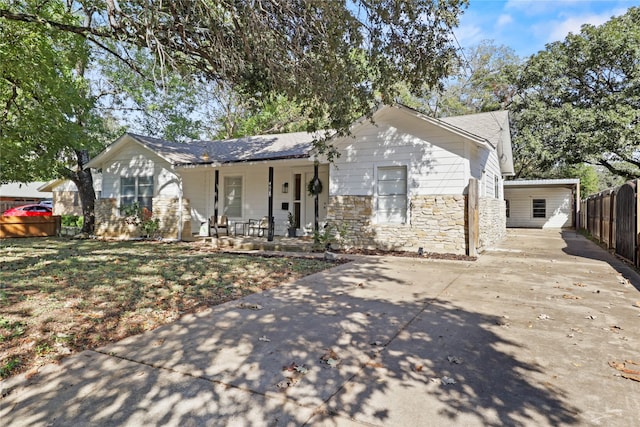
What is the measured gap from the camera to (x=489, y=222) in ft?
41.2

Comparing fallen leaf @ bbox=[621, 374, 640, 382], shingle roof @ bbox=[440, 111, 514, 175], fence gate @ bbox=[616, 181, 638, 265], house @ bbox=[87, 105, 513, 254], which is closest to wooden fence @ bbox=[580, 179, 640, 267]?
fence gate @ bbox=[616, 181, 638, 265]

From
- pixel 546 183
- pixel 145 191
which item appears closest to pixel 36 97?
pixel 145 191

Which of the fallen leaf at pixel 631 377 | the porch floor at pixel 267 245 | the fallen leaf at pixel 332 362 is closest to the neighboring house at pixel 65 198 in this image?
the porch floor at pixel 267 245

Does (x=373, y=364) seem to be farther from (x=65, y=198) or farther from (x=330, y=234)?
(x=65, y=198)

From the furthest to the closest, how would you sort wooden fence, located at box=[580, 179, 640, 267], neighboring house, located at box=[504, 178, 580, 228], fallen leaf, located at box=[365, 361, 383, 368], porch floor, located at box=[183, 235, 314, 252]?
neighboring house, located at box=[504, 178, 580, 228] < porch floor, located at box=[183, 235, 314, 252] < wooden fence, located at box=[580, 179, 640, 267] < fallen leaf, located at box=[365, 361, 383, 368]

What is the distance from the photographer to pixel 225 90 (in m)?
7.30

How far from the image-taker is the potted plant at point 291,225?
515 inches

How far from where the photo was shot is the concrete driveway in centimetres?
244

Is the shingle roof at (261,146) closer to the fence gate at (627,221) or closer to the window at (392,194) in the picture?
the window at (392,194)

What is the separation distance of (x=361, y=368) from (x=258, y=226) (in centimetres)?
1106

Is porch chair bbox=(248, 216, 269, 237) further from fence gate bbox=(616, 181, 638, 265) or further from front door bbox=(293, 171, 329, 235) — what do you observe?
fence gate bbox=(616, 181, 638, 265)

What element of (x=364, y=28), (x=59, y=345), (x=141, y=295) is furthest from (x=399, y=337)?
(x=364, y=28)

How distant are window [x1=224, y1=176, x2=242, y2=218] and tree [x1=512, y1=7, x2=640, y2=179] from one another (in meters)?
18.2

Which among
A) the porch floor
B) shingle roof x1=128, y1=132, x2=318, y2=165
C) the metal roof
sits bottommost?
the porch floor
